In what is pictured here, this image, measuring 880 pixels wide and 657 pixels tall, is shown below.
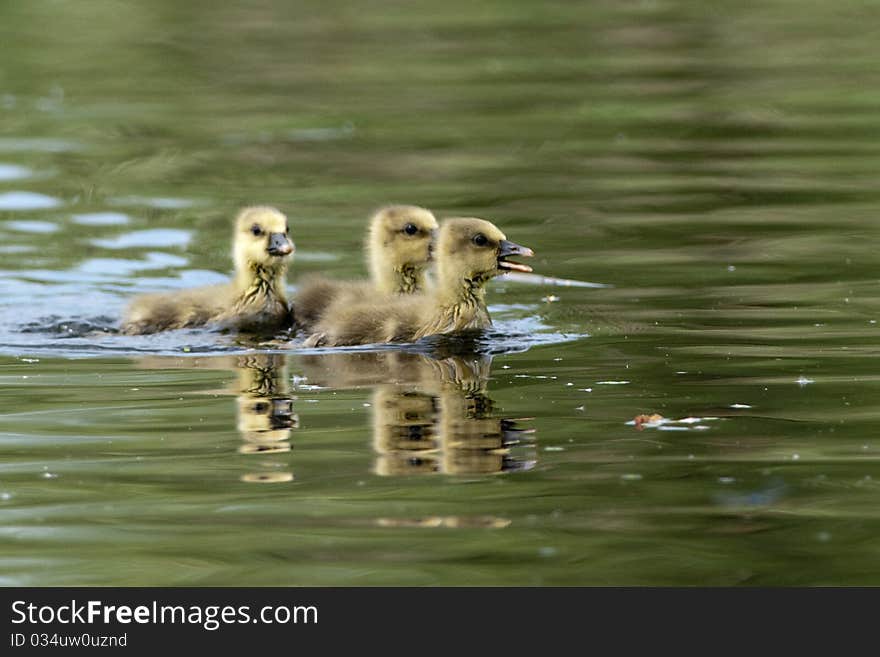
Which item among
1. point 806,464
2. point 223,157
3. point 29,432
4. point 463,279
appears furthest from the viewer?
point 223,157

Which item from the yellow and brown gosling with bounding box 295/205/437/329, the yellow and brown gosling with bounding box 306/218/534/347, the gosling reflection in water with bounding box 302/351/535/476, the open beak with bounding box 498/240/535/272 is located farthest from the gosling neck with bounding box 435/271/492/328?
the yellow and brown gosling with bounding box 295/205/437/329

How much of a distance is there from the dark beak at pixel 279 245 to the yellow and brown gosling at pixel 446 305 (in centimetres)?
51

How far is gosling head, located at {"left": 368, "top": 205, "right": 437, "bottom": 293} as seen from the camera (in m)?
10.3

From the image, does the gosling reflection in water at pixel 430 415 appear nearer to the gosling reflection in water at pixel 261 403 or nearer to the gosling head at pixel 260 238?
the gosling reflection in water at pixel 261 403

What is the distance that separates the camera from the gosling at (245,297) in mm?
9914

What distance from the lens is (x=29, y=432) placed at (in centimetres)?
730

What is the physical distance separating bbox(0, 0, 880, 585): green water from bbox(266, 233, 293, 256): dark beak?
0.57 meters

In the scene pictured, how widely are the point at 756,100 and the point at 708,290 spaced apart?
311 inches

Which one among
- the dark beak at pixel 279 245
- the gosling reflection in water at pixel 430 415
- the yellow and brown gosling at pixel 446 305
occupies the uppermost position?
the dark beak at pixel 279 245

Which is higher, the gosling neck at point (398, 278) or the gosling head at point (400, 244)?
the gosling head at point (400, 244)

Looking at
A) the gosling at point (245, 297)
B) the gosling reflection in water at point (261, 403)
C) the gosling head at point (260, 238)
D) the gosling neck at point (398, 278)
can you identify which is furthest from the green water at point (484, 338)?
the gosling head at point (260, 238)

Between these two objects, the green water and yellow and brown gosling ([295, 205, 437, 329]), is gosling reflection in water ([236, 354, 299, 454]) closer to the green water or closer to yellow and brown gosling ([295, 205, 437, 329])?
the green water
